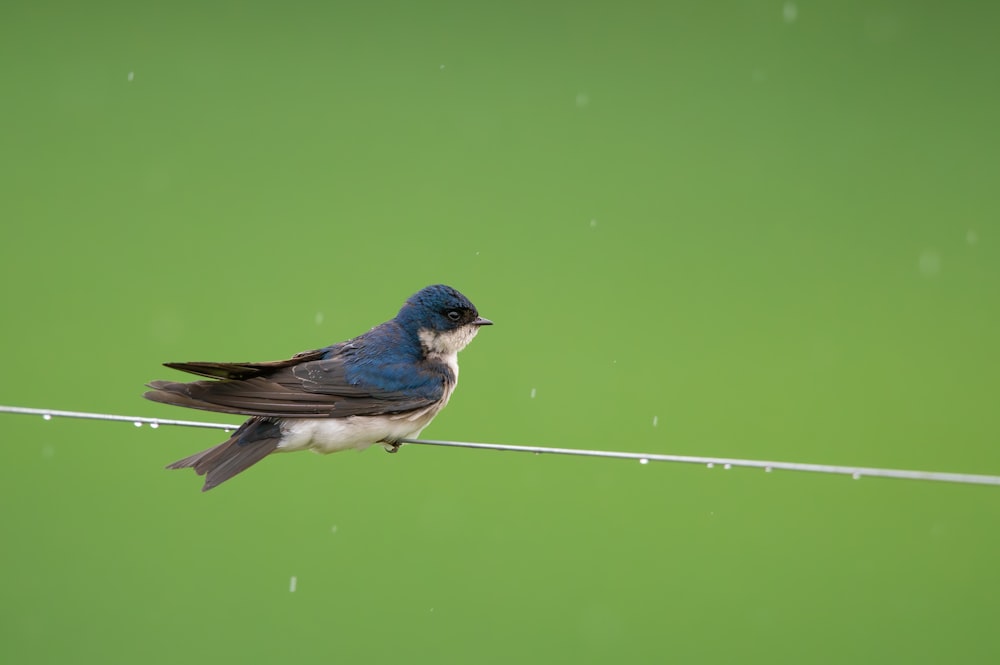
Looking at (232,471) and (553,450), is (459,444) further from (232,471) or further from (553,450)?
(232,471)

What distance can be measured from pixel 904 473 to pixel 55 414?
184 cm

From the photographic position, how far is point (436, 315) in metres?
3.57

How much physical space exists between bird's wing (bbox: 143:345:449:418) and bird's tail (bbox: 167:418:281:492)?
12cm

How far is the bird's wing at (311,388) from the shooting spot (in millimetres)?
2881

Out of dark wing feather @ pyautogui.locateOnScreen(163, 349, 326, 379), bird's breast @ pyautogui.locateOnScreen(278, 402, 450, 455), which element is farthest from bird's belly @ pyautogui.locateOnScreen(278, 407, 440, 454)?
dark wing feather @ pyautogui.locateOnScreen(163, 349, 326, 379)

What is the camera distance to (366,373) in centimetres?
336

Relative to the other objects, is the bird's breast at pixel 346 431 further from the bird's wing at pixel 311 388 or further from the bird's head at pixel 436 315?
the bird's head at pixel 436 315

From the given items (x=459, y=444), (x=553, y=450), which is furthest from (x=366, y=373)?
(x=553, y=450)

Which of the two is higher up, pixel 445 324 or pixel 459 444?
pixel 445 324

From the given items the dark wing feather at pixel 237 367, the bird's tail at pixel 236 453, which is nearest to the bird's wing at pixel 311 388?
the dark wing feather at pixel 237 367

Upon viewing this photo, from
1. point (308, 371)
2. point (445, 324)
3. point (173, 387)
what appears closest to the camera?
point (173, 387)

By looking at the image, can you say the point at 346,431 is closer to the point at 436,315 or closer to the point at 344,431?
the point at 344,431

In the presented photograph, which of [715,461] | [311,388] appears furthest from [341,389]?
[715,461]

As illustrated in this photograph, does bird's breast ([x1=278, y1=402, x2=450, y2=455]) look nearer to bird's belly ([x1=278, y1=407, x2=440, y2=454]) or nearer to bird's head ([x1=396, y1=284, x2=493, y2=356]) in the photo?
bird's belly ([x1=278, y1=407, x2=440, y2=454])
